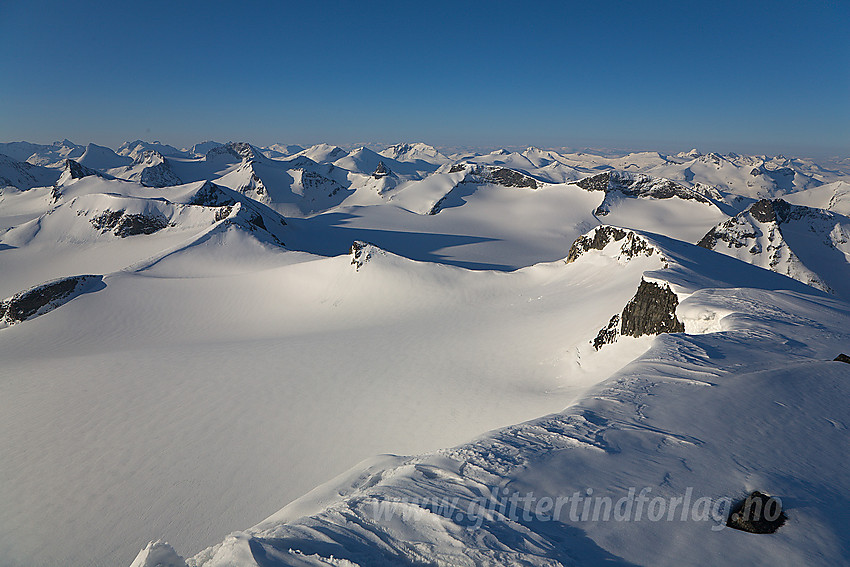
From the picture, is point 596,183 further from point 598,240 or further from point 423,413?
point 423,413

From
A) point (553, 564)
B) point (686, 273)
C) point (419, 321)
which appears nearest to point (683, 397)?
point (553, 564)

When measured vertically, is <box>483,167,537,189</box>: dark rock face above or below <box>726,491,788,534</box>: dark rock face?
above

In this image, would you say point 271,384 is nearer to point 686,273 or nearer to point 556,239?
point 686,273

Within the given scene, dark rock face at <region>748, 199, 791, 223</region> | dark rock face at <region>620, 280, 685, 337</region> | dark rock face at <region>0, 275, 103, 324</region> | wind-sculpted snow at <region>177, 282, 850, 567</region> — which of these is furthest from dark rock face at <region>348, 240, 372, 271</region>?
dark rock face at <region>748, 199, 791, 223</region>

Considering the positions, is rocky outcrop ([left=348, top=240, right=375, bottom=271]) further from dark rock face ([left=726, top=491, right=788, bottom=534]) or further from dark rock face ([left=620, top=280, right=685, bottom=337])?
dark rock face ([left=726, top=491, right=788, bottom=534])

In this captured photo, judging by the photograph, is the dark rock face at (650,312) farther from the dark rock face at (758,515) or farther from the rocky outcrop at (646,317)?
the dark rock face at (758,515)

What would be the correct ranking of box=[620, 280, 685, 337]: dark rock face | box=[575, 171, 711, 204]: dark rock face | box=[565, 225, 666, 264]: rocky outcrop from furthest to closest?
box=[575, 171, 711, 204]: dark rock face → box=[565, 225, 666, 264]: rocky outcrop → box=[620, 280, 685, 337]: dark rock face
